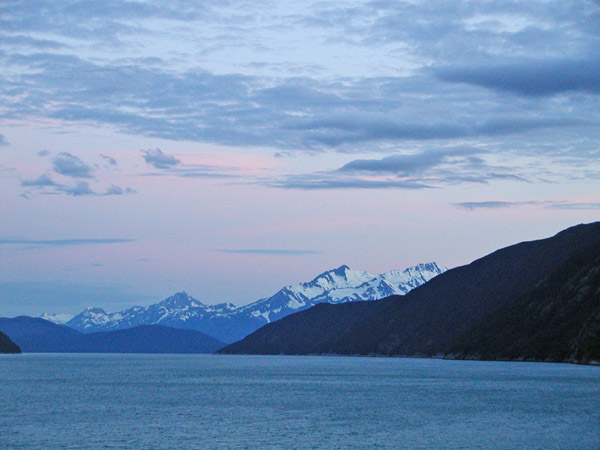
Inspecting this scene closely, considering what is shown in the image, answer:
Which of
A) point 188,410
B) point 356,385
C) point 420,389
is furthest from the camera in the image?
point 356,385

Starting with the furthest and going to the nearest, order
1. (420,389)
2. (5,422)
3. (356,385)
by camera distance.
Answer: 1. (356,385)
2. (420,389)
3. (5,422)

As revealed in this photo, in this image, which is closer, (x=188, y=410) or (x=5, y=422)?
(x=5, y=422)

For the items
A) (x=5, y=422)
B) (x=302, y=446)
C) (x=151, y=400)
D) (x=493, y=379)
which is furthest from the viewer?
(x=493, y=379)

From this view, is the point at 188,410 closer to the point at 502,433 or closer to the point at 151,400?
the point at 151,400

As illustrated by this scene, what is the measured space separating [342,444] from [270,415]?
979 inches

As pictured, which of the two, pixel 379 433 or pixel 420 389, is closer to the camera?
pixel 379 433

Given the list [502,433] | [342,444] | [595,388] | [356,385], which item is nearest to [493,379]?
[356,385]

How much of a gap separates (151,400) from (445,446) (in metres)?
58.7

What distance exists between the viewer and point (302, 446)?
68875 mm

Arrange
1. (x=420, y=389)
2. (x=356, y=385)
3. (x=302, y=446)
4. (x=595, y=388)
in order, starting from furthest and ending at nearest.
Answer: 1. (x=356, y=385)
2. (x=420, y=389)
3. (x=595, y=388)
4. (x=302, y=446)

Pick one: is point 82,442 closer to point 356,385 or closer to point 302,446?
point 302,446

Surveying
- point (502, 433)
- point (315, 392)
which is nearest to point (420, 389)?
point (315, 392)

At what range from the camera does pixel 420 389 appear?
141 metres

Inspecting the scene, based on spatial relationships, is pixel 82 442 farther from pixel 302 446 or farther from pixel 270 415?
pixel 270 415
